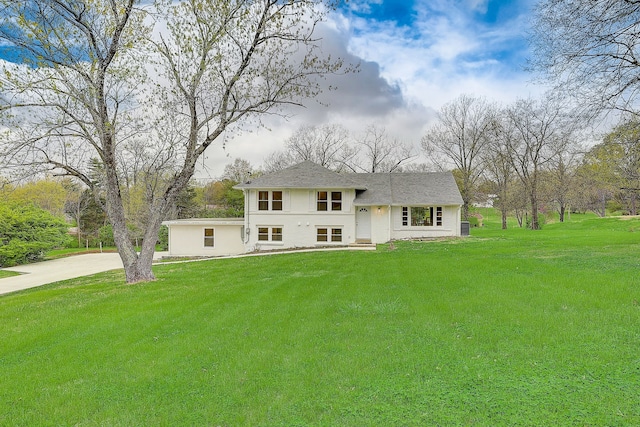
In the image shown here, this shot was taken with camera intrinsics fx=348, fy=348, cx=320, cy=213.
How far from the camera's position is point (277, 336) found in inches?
199

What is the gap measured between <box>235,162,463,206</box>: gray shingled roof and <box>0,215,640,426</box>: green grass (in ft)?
44.6

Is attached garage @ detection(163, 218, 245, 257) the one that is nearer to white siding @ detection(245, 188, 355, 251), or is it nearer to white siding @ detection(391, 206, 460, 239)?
white siding @ detection(245, 188, 355, 251)

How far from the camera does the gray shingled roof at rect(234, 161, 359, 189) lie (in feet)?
69.4

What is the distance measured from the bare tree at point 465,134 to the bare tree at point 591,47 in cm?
2296

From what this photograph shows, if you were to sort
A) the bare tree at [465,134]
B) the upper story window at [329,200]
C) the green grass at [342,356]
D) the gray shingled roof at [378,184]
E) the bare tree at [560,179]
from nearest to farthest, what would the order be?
the green grass at [342,356], the gray shingled roof at [378,184], the upper story window at [329,200], the bare tree at [560,179], the bare tree at [465,134]

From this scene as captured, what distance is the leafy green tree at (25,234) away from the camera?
21.8 metres

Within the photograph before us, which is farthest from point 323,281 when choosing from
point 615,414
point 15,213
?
point 15,213

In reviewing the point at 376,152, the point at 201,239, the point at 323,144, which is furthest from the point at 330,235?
the point at 323,144

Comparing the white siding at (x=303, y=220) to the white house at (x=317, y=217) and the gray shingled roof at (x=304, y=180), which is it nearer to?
the white house at (x=317, y=217)

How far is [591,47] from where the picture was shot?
908 cm

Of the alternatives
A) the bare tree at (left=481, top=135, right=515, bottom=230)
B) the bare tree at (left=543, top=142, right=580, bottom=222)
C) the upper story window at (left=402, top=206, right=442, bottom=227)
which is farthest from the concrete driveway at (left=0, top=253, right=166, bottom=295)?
the bare tree at (left=543, top=142, right=580, bottom=222)

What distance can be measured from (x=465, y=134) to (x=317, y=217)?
19315 millimetres

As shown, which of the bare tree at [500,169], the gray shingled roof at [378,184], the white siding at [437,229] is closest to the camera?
the gray shingled roof at [378,184]

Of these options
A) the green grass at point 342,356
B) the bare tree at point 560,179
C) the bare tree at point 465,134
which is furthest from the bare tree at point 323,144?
the green grass at point 342,356
